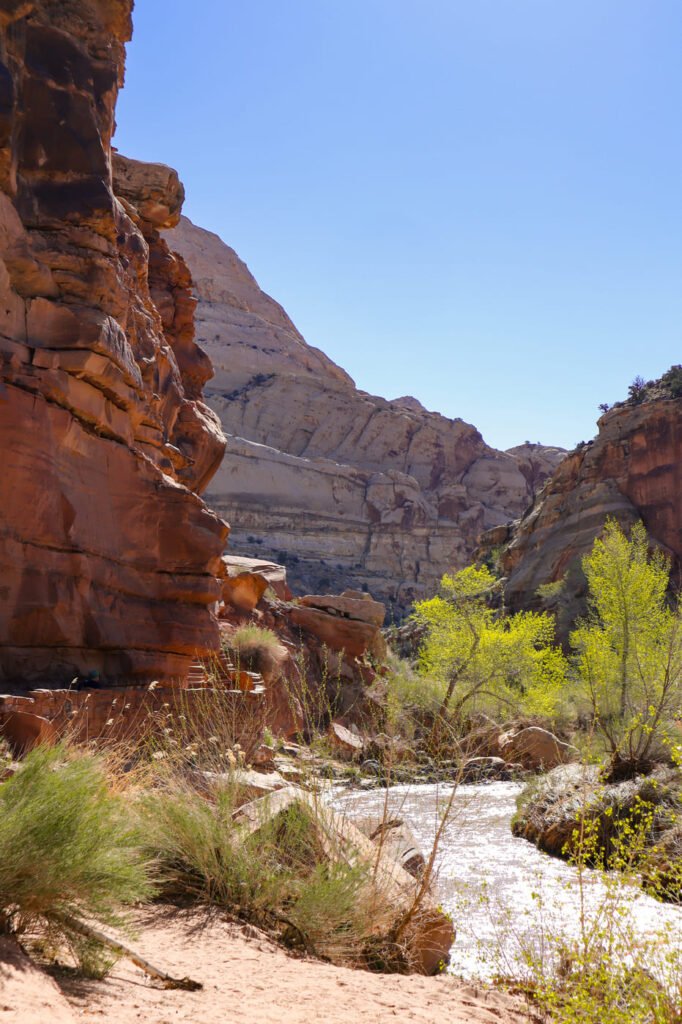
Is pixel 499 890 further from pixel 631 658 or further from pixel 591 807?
pixel 631 658

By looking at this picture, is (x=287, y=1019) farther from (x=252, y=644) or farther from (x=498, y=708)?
(x=498, y=708)

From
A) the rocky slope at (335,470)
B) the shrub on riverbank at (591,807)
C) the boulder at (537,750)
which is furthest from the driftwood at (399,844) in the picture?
the rocky slope at (335,470)

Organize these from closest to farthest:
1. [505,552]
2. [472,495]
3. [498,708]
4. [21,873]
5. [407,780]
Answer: [21,873] → [407,780] → [498,708] → [505,552] → [472,495]

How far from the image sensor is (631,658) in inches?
715

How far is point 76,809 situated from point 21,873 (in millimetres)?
390

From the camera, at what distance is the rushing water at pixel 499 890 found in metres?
5.57

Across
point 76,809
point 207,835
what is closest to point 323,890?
point 207,835

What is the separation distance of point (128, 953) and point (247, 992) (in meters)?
0.62

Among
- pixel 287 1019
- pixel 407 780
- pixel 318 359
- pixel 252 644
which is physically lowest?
pixel 407 780

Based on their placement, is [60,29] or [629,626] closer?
[60,29]

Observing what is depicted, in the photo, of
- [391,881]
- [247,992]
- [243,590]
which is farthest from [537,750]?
[247,992]

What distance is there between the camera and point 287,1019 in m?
3.48

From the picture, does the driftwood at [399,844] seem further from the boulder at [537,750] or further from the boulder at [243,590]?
the boulder at [243,590]

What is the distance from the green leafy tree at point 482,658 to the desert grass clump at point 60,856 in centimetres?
1692
